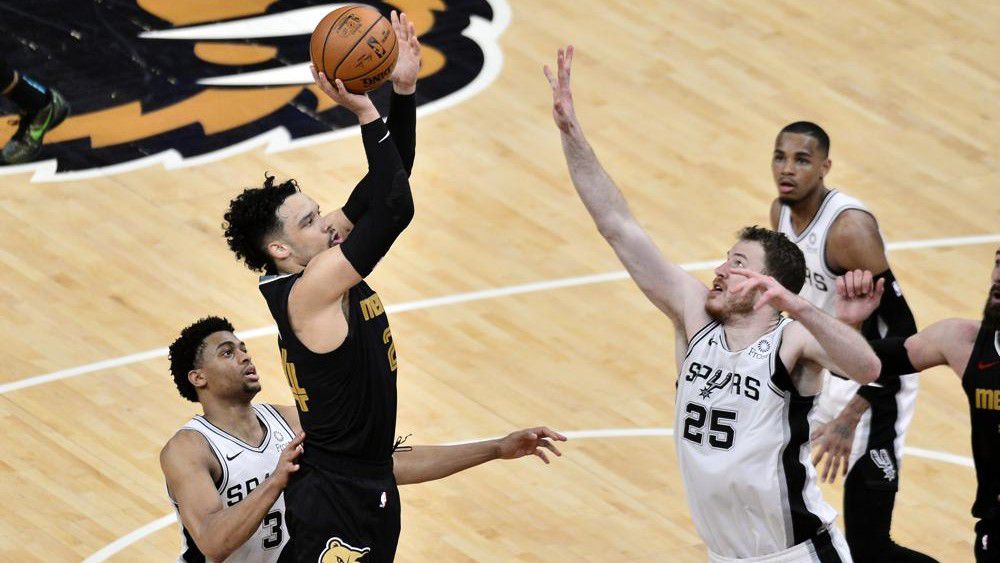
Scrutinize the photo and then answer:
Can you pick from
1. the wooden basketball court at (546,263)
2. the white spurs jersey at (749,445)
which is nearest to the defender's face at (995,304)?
the white spurs jersey at (749,445)

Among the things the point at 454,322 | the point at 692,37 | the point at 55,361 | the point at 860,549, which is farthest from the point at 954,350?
the point at 692,37

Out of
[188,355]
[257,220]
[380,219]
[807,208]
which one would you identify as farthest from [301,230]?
[807,208]

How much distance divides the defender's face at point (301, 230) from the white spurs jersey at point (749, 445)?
4.96 feet

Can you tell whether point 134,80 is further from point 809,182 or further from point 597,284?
point 809,182

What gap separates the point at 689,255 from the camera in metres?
12.3

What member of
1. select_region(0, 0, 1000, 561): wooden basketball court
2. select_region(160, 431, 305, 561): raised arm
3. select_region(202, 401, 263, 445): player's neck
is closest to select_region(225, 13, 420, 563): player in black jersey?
select_region(160, 431, 305, 561): raised arm

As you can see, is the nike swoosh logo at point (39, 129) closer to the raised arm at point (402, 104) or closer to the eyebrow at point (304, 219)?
the raised arm at point (402, 104)

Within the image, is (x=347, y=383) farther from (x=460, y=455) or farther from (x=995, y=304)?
(x=995, y=304)

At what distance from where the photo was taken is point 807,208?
31.4ft

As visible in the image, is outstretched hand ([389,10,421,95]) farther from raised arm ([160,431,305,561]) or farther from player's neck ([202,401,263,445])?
player's neck ([202,401,263,445])

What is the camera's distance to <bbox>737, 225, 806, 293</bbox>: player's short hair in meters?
7.22

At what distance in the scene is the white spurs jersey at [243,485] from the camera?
25.1ft

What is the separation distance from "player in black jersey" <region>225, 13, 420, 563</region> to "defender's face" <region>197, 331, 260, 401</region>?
0.75 m

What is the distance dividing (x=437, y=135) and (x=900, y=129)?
3449 mm
